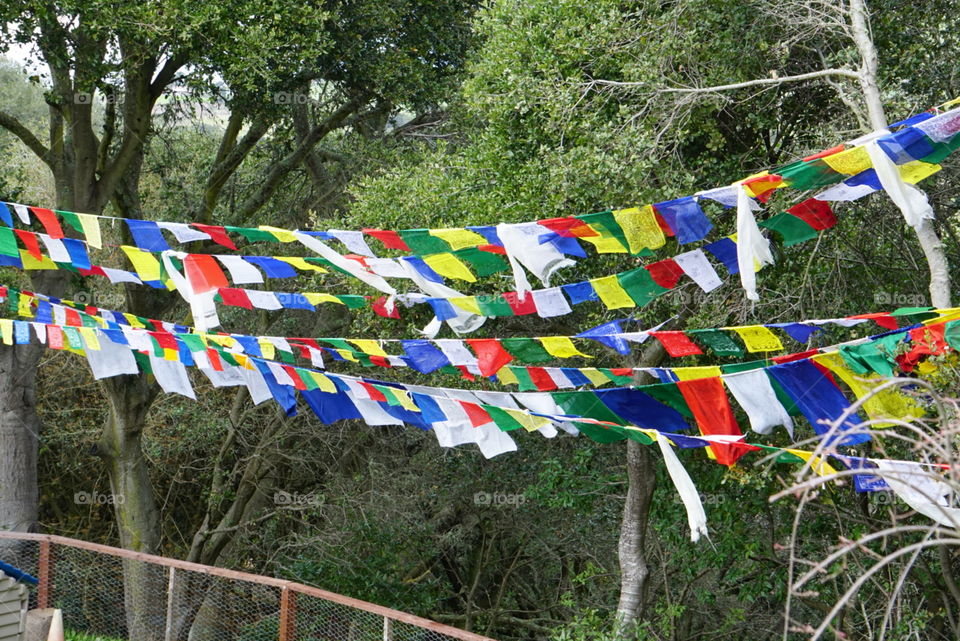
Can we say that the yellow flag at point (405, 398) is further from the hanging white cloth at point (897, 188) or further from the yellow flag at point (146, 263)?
the hanging white cloth at point (897, 188)

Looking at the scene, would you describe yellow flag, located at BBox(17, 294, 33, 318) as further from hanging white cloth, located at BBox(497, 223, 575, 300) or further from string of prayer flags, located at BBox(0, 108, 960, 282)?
hanging white cloth, located at BBox(497, 223, 575, 300)

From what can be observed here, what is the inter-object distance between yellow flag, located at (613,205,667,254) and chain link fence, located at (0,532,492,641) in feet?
13.3

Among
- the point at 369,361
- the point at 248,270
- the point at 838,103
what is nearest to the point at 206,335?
the point at 248,270

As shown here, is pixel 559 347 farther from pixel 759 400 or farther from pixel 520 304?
pixel 759 400

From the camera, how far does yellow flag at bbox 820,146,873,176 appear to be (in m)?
4.45

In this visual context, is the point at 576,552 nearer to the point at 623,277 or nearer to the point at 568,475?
the point at 568,475

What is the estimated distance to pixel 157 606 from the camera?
930 cm

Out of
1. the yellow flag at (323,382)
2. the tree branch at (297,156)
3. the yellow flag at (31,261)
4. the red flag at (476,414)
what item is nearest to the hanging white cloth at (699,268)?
the red flag at (476,414)

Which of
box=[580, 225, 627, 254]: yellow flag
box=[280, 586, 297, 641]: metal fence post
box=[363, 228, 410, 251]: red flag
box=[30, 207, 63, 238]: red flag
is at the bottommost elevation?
box=[280, 586, 297, 641]: metal fence post

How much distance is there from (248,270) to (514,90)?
2541 mm

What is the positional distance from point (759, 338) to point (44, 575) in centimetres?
582

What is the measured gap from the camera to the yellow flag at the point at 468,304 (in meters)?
5.97

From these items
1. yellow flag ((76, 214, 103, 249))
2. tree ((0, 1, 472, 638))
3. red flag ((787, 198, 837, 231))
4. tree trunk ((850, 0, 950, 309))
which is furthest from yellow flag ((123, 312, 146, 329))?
tree trunk ((850, 0, 950, 309))

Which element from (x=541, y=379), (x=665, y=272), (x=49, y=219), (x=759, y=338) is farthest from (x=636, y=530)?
(x=49, y=219)
